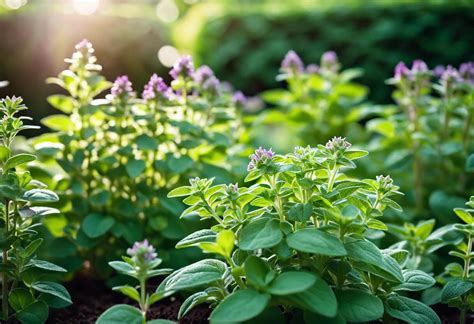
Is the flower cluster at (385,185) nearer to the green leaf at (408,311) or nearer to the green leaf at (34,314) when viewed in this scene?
the green leaf at (408,311)

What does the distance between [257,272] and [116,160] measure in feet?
3.74

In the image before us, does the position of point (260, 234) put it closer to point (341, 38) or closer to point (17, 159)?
point (17, 159)

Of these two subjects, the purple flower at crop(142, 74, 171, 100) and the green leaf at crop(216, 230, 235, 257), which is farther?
the purple flower at crop(142, 74, 171, 100)

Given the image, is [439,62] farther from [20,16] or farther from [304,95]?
[20,16]

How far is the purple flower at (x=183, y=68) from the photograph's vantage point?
274 cm

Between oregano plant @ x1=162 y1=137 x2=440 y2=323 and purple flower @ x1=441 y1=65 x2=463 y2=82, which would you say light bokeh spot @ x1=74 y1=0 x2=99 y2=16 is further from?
oregano plant @ x1=162 y1=137 x2=440 y2=323

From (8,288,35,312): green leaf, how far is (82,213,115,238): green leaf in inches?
19.8

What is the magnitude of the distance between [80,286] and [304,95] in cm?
195

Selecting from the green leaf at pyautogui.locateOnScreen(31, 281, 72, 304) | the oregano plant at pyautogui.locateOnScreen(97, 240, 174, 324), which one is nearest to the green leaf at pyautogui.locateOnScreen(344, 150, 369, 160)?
the oregano plant at pyautogui.locateOnScreen(97, 240, 174, 324)

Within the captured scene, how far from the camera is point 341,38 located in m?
7.07

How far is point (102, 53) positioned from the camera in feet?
19.9

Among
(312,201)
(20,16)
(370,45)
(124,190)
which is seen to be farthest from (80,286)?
(370,45)

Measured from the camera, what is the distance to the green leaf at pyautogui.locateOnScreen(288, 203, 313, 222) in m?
1.86

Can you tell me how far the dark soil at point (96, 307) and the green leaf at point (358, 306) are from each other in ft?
1.95
